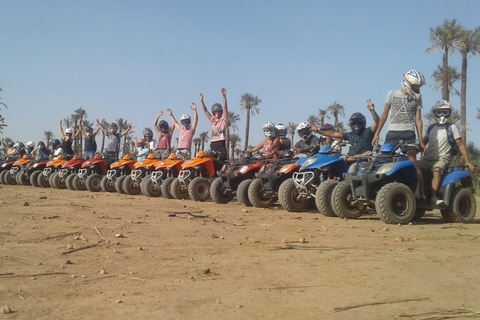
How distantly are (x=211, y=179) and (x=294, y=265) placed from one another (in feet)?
21.7

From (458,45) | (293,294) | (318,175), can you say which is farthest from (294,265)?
(458,45)

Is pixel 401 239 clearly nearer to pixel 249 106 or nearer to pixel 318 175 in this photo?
pixel 318 175

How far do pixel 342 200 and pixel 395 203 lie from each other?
76 cm

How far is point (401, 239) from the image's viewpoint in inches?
196

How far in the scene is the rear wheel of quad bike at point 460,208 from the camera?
6.82 m

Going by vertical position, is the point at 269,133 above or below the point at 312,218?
above

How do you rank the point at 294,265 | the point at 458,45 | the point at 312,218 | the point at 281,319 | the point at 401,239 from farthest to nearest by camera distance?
1. the point at 458,45
2. the point at 312,218
3. the point at 401,239
4. the point at 294,265
5. the point at 281,319

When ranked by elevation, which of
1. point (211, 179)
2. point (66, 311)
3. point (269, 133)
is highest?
point (269, 133)

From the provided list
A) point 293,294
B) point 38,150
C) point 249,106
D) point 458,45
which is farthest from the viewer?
point 249,106

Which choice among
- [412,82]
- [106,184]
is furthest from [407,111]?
[106,184]

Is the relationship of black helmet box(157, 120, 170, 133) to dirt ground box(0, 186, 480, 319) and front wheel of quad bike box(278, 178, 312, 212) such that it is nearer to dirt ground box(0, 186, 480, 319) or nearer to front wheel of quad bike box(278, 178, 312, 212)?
front wheel of quad bike box(278, 178, 312, 212)

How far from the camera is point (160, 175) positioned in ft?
36.1

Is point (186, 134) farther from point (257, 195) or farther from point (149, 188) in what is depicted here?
point (257, 195)

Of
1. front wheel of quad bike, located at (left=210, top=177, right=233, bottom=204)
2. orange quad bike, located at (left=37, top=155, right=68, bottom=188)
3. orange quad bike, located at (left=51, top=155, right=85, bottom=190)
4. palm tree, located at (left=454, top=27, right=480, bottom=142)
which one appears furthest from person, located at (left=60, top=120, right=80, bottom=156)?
palm tree, located at (left=454, top=27, right=480, bottom=142)
